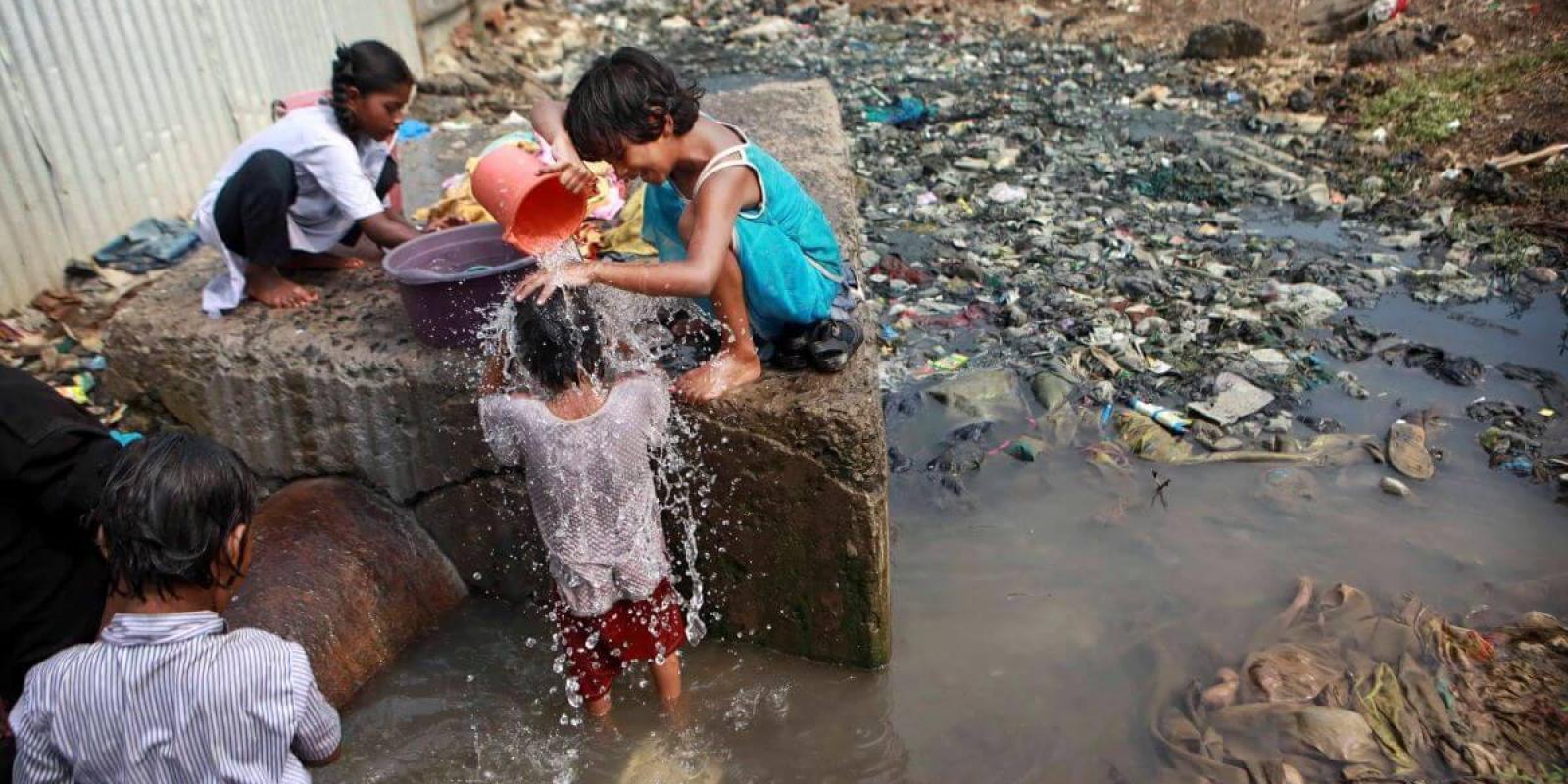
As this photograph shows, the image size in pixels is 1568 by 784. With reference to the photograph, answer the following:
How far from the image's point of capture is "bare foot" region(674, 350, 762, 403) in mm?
2562

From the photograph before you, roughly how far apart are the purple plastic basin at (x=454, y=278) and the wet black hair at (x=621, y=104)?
0.35 metres

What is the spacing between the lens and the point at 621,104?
2379mm

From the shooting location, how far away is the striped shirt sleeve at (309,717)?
5.52 feet

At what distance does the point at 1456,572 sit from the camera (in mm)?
3184

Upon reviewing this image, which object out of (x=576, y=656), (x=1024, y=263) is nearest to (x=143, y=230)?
Result: (x=576, y=656)

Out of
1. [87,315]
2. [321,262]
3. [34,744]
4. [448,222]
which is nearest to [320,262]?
[321,262]

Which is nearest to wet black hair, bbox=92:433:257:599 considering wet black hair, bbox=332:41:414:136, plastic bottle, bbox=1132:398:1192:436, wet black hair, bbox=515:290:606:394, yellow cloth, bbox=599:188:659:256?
wet black hair, bbox=515:290:606:394

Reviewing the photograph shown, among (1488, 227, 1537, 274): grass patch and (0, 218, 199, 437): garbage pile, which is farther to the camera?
(1488, 227, 1537, 274): grass patch

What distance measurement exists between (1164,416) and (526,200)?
2446 mm

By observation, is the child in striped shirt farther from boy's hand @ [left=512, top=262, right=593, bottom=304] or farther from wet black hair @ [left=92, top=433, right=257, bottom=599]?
boy's hand @ [left=512, top=262, right=593, bottom=304]

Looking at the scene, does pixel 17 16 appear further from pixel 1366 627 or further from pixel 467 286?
pixel 1366 627

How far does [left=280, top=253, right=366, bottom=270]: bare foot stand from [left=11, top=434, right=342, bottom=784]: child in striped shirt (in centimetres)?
175

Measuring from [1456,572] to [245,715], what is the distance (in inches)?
126

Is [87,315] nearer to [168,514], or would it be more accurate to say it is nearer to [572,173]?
[572,173]
